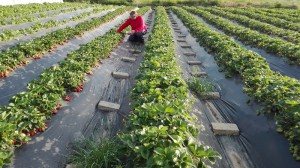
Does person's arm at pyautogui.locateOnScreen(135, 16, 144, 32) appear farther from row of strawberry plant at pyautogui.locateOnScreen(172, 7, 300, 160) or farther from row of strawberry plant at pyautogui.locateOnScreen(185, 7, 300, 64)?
row of strawberry plant at pyautogui.locateOnScreen(185, 7, 300, 64)

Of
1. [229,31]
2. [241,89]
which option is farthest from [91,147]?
[229,31]

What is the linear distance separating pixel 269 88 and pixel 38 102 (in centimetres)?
453

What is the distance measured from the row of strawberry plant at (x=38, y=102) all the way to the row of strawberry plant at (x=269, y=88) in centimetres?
406

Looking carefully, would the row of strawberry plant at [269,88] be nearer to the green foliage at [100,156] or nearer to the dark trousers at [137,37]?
the green foliage at [100,156]

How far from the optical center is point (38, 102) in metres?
4.22

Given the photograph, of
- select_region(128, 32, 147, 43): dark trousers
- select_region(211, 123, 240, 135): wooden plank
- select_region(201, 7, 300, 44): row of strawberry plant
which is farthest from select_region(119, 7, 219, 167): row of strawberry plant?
select_region(201, 7, 300, 44): row of strawberry plant

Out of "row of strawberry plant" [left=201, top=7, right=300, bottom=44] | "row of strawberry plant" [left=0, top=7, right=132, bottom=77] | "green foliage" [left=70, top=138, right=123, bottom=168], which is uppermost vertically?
"row of strawberry plant" [left=201, top=7, right=300, bottom=44]

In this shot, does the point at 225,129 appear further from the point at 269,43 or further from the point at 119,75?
the point at 269,43

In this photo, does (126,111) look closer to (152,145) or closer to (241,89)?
(152,145)

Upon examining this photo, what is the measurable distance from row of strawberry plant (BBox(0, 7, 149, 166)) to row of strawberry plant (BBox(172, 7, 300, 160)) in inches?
160

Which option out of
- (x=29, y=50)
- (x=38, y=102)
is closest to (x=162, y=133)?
(x=38, y=102)

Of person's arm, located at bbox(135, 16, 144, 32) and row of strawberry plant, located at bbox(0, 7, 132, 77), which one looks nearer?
row of strawberry plant, located at bbox(0, 7, 132, 77)

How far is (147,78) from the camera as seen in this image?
4.97 meters

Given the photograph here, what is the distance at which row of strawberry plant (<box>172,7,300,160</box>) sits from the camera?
12.7 feet
